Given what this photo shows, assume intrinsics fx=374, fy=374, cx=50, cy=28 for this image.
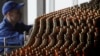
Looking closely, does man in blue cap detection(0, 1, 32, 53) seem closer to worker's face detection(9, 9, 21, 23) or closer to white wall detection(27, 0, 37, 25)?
worker's face detection(9, 9, 21, 23)

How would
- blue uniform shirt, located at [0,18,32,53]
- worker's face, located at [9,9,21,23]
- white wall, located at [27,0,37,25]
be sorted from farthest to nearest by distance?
white wall, located at [27,0,37,25] < worker's face, located at [9,9,21,23] < blue uniform shirt, located at [0,18,32,53]

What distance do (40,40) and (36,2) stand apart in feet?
8.78

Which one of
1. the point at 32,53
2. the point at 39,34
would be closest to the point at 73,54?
the point at 32,53

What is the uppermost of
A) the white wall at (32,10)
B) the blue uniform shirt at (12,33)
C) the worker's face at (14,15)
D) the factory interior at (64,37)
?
the white wall at (32,10)

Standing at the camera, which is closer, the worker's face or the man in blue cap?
the man in blue cap

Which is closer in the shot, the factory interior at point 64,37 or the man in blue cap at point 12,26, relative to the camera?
the factory interior at point 64,37

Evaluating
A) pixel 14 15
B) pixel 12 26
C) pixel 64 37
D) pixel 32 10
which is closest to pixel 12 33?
pixel 12 26

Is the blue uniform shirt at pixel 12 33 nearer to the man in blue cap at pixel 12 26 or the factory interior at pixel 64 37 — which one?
the man in blue cap at pixel 12 26

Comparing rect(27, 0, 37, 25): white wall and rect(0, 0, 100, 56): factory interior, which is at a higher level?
rect(27, 0, 37, 25): white wall

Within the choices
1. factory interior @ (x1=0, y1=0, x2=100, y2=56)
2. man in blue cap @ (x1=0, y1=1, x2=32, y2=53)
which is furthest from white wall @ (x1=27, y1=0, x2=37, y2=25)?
factory interior @ (x1=0, y1=0, x2=100, y2=56)

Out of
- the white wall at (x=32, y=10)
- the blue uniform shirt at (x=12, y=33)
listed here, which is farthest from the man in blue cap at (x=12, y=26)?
the white wall at (x=32, y=10)

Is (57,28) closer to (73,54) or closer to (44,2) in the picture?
(73,54)

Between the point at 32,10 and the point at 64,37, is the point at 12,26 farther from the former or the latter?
the point at 64,37

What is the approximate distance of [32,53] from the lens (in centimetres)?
133
